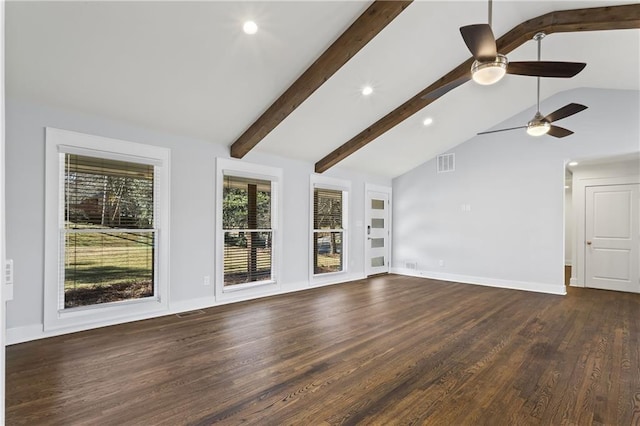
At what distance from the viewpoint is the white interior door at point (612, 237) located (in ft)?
19.0

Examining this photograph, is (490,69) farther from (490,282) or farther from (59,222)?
(490,282)

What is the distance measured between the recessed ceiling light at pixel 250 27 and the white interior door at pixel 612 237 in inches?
272

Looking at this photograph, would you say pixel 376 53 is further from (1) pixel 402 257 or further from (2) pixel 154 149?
(1) pixel 402 257

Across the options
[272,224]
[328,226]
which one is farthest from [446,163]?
[272,224]

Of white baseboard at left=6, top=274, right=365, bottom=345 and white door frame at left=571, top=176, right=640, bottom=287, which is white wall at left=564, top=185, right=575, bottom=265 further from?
white baseboard at left=6, top=274, right=365, bottom=345

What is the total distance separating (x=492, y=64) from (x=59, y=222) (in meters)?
4.56

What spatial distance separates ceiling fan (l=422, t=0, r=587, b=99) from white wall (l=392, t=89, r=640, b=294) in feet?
11.5

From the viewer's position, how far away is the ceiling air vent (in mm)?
6930

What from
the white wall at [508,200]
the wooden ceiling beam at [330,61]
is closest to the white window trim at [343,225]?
the white wall at [508,200]

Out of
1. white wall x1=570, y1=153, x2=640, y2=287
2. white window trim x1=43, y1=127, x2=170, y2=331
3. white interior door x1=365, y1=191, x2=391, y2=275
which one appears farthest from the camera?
white interior door x1=365, y1=191, x2=391, y2=275

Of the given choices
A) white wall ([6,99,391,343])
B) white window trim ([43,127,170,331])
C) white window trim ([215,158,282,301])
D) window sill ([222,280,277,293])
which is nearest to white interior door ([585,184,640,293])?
white wall ([6,99,391,343])

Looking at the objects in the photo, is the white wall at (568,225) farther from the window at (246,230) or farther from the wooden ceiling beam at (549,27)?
the window at (246,230)

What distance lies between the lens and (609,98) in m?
5.21

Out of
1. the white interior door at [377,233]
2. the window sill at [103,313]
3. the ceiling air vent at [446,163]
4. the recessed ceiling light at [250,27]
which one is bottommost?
the window sill at [103,313]
